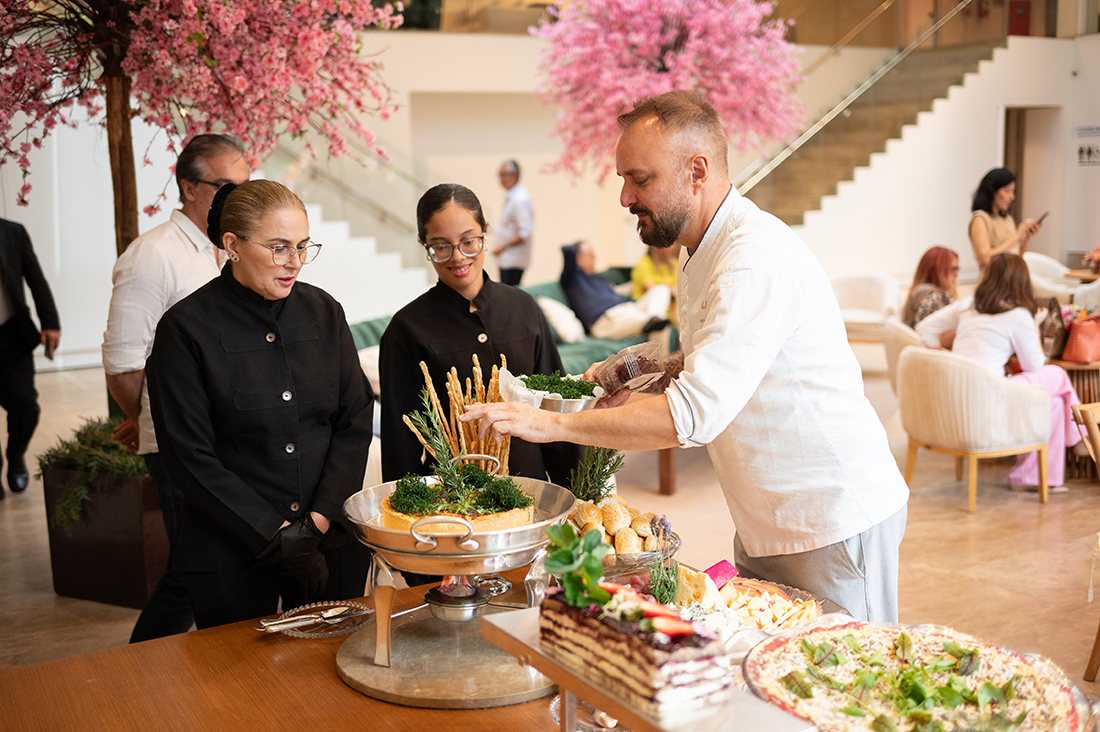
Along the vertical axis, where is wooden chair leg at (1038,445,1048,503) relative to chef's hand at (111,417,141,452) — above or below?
below

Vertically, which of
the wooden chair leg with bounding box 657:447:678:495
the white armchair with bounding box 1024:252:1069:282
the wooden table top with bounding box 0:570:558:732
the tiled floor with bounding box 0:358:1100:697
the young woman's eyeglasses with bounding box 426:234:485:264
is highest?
the young woman's eyeglasses with bounding box 426:234:485:264

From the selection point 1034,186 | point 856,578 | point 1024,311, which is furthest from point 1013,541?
point 1034,186

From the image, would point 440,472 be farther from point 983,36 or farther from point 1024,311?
point 983,36

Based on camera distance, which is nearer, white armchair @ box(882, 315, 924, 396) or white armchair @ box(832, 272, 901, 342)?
white armchair @ box(882, 315, 924, 396)

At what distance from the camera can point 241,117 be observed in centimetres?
359

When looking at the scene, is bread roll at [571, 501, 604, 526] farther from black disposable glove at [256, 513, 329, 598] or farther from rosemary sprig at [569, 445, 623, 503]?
black disposable glove at [256, 513, 329, 598]

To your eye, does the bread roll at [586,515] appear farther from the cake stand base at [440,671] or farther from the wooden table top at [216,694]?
the wooden table top at [216,694]

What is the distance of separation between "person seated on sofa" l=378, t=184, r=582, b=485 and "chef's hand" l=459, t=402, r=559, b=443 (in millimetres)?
815

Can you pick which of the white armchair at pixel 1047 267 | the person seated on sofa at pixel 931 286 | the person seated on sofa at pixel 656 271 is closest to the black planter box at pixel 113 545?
the person seated on sofa at pixel 656 271

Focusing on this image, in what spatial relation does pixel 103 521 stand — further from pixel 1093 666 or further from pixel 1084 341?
pixel 1084 341

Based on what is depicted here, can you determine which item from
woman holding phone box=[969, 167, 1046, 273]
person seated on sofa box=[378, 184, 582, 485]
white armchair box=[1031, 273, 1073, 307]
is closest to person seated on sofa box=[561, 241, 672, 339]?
woman holding phone box=[969, 167, 1046, 273]

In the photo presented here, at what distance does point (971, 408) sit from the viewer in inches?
198

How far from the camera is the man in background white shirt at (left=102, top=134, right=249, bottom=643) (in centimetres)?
300

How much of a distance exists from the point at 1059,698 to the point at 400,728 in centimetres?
94
